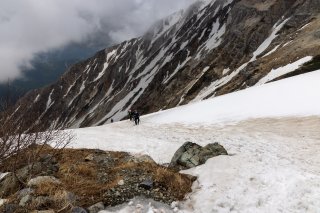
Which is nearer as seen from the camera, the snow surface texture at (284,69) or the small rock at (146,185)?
the small rock at (146,185)

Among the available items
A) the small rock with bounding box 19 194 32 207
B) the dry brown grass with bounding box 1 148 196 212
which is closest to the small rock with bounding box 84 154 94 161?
the dry brown grass with bounding box 1 148 196 212

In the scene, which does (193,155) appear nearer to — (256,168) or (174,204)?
(256,168)

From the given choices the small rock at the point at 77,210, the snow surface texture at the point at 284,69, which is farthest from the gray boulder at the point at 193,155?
the snow surface texture at the point at 284,69

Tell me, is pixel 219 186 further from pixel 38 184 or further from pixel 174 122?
pixel 174 122

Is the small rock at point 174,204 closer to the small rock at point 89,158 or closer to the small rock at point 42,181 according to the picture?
the small rock at point 42,181

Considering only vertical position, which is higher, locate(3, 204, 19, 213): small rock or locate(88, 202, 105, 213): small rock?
locate(3, 204, 19, 213): small rock

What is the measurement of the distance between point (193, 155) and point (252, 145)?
5.66m

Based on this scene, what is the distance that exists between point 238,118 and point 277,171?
17.0 meters

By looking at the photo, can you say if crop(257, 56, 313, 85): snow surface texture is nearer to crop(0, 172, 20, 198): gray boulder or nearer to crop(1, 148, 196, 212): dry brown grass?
crop(1, 148, 196, 212): dry brown grass

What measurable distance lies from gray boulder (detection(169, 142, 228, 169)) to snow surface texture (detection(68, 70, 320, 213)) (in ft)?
2.25

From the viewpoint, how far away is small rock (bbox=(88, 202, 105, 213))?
1304cm

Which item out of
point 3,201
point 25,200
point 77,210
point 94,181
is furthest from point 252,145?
point 3,201

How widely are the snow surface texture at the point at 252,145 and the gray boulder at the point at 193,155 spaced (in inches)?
26.9

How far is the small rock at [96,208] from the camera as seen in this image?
42.8ft
